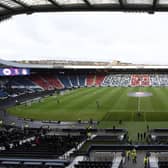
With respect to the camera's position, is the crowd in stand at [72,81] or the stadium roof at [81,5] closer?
the stadium roof at [81,5]

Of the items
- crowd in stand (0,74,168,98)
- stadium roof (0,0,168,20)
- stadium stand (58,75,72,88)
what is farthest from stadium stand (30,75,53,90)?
stadium roof (0,0,168,20)

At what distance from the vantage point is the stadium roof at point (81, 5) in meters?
20.1

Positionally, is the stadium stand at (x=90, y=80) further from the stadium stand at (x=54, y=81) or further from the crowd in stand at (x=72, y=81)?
the stadium stand at (x=54, y=81)

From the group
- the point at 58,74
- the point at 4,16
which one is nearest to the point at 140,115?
the point at 4,16

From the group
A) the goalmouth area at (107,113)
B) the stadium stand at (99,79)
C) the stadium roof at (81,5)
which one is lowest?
the goalmouth area at (107,113)

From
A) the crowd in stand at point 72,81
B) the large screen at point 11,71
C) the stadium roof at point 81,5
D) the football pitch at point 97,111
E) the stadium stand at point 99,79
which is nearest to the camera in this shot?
the stadium roof at point 81,5

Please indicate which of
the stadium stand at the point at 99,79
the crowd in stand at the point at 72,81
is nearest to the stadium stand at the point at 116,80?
the crowd in stand at the point at 72,81

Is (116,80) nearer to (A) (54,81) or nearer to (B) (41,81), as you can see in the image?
(A) (54,81)

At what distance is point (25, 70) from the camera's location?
10688 centimetres

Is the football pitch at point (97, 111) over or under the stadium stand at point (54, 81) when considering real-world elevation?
under

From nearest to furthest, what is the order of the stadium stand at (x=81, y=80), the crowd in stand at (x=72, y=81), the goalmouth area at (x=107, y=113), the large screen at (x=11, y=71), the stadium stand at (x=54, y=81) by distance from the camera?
the goalmouth area at (x=107, y=113) → the large screen at (x=11, y=71) → the crowd in stand at (x=72, y=81) → the stadium stand at (x=54, y=81) → the stadium stand at (x=81, y=80)

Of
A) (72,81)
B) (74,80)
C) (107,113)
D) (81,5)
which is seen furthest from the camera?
(74,80)

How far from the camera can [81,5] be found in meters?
21.4

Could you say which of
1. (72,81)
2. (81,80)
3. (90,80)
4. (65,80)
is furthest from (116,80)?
(65,80)
